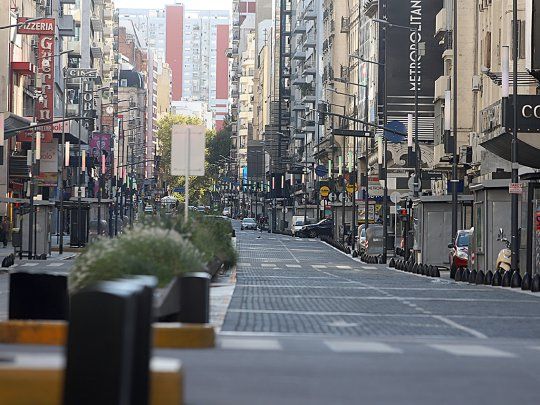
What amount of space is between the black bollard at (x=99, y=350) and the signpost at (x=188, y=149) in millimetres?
26930

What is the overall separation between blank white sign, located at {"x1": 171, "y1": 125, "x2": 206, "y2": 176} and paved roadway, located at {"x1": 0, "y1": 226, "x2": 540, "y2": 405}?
282 cm

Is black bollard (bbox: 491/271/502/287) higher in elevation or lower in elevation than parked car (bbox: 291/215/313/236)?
lower

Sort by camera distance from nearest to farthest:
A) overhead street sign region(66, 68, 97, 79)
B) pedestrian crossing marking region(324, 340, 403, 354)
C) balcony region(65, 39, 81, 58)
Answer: pedestrian crossing marking region(324, 340, 403, 354), overhead street sign region(66, 68, 97, 79), balcony region(65, 39, 81, 58)

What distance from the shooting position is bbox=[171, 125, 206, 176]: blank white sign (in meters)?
35.1

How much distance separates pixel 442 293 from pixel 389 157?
63.9 meters

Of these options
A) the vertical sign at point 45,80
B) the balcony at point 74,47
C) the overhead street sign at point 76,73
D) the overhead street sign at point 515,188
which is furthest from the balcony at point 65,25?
the overhead street sign at point 515,188

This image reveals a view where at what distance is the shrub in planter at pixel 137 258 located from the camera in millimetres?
17172

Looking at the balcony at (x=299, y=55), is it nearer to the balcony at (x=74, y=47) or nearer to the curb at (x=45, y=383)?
the balcony at (x=74, y=47)

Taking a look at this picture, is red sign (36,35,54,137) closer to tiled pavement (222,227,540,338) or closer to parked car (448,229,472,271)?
parked car (448,229,472,271)

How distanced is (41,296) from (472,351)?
4.90 m

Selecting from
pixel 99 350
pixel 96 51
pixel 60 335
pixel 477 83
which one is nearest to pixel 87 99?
pixel 96 51

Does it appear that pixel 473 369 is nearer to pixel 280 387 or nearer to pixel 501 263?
pixel 280 387

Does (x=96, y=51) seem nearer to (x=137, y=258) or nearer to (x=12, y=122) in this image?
(x=12, y=122)

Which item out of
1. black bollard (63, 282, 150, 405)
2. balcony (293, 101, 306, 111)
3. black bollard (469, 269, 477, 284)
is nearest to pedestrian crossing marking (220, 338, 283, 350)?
black bollard (63, 282, 150, 405)
